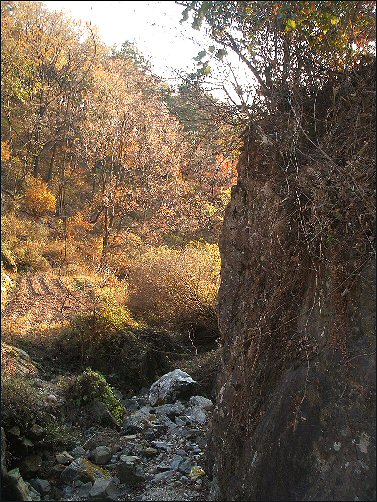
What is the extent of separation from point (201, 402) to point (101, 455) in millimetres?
1886

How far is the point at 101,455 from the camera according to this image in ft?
16.4

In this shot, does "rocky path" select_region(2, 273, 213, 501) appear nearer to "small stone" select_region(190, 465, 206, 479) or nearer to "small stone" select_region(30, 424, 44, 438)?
"small stone" select_region(190, 465, 206, 479)

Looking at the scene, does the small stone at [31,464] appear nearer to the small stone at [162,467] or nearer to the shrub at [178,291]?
the small stone at [162,467]

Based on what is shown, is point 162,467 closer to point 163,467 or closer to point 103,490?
point 163,467

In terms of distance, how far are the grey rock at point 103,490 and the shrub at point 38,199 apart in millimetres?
12694

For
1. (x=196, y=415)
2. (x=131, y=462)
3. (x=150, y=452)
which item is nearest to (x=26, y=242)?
(x=196, y=415)

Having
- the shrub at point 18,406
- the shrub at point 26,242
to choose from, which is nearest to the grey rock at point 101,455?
the shrub at point 18,406

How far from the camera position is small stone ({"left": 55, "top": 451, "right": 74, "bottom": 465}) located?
194 inches

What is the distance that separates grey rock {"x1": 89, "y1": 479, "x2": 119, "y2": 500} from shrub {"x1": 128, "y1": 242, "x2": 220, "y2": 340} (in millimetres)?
6133

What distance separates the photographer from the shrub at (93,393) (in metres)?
6.49

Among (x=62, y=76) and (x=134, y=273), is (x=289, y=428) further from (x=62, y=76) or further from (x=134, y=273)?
(x=62, y=76)

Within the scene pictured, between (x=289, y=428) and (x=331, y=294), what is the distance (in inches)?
38.2

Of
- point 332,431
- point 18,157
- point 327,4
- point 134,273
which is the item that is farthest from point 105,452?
point 18,157

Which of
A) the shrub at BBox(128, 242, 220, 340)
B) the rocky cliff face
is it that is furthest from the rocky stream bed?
the shrub at BBox(128, 242, 220, 340)
